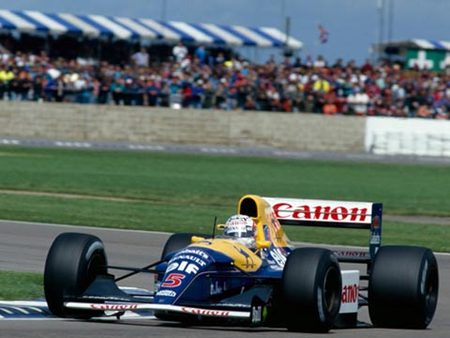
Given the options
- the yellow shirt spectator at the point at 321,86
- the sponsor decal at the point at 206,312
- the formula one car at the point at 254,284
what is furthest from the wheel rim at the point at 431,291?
the yellow shirt spectator at the point at 321,86

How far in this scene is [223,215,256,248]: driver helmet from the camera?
11247 mm

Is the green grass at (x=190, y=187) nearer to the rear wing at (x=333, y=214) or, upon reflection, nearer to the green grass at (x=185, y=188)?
the green grass at (x=185, y=188)

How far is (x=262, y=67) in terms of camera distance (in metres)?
50.4

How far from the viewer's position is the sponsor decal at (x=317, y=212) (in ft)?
41.4

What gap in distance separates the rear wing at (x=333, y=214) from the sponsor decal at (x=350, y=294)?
1034mm

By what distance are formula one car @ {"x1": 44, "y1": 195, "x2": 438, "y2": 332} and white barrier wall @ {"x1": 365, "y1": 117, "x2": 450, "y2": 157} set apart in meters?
33.6

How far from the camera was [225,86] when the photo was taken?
48062 millimetres

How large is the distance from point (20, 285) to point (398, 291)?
3918 millimetres

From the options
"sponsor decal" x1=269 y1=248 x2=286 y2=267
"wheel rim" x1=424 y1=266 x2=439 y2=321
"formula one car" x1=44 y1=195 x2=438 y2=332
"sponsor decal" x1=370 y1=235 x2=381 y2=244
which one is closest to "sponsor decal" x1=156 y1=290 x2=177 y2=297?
"formula one car" x1=44 y1=195 x2=438 y2=332

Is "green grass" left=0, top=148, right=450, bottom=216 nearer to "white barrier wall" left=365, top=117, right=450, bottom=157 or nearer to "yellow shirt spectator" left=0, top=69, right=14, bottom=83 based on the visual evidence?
"white barrier wall" left=365, top=117, right=450, bottom=157

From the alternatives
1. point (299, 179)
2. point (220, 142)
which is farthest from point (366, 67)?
point (299, 179)

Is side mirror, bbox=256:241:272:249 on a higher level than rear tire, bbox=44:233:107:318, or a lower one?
higher

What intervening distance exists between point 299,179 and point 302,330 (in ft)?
80.6

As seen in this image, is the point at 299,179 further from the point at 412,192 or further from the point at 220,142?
the point at 220,142
